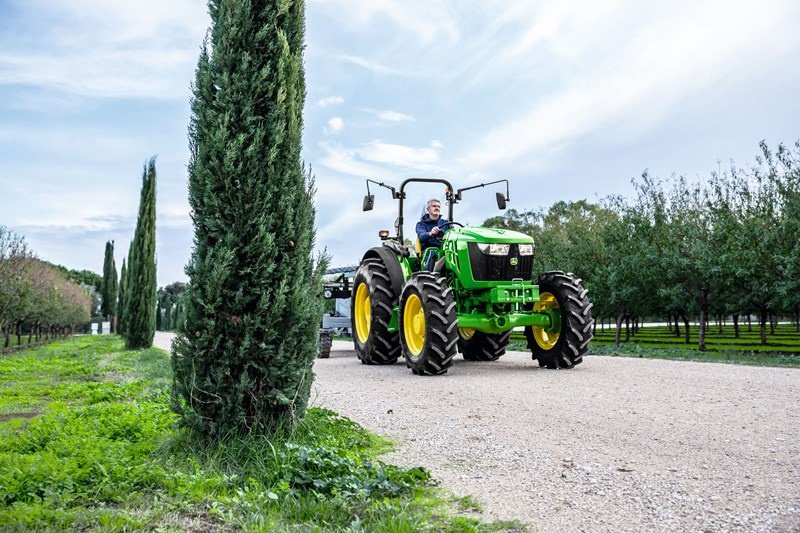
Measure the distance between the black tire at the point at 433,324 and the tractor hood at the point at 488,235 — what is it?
0.79 meters

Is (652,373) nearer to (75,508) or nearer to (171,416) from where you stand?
(171,416)

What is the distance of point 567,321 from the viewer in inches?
374

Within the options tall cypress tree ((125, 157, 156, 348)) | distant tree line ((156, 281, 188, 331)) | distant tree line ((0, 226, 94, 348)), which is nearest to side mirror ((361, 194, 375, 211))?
tall cypress tree ((125, 157, 156, 348))

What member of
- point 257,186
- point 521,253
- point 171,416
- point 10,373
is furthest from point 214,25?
point 10,373

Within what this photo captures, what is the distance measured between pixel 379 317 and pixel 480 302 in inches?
72.1

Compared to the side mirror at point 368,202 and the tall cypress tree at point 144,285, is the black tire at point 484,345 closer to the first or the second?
the side mirror at point 368,202

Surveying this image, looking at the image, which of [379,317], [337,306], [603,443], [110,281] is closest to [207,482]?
[603,443]

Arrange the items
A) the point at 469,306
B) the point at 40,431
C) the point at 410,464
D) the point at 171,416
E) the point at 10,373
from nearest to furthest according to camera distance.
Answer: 1. the point at 410,464
2. the point at 40,431
3. the point at 171,416
4. the point at 469,306
5. the point at 10,373

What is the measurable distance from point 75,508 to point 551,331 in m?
7.91

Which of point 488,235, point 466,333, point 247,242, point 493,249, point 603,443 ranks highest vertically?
point 488,235

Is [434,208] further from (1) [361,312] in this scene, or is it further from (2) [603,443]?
(2) [603,443]

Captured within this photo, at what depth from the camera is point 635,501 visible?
11.6 ft

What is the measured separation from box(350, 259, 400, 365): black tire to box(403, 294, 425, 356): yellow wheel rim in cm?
105

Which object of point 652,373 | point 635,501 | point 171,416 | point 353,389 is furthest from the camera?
point 652,373
